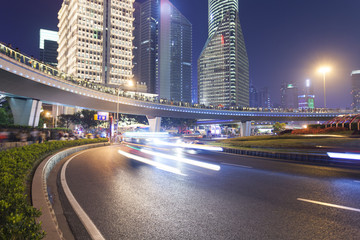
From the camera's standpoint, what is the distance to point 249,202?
618 cm

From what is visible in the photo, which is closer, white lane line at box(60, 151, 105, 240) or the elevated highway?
white lane line at box(60, 151, 105, 240)

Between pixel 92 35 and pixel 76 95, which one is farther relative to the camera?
pixel 92 35

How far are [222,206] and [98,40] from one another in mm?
129096

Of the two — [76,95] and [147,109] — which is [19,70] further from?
[147,109]

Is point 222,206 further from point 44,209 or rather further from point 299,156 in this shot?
point 299,156

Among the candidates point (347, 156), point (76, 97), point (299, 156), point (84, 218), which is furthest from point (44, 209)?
point (76, 97)

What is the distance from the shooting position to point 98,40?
391ft

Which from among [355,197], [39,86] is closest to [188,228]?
[355,197]

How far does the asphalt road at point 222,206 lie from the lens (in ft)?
14.1

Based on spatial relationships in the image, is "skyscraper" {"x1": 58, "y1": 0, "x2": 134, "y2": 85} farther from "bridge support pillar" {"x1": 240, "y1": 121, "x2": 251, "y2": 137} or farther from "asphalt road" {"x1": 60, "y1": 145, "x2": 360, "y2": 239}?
"asphalt road" {"x1": 60, "y1": 145, "x2": 360, "y2": 239}

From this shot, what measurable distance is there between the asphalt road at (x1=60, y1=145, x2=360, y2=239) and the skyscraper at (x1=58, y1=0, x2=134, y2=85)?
116 m

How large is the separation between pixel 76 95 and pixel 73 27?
92502 millimetres

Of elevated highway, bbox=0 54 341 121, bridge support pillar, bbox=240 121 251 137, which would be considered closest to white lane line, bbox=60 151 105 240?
elevated highway, bbox=0 54 341 121

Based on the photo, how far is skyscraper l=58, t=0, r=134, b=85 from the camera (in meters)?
114
